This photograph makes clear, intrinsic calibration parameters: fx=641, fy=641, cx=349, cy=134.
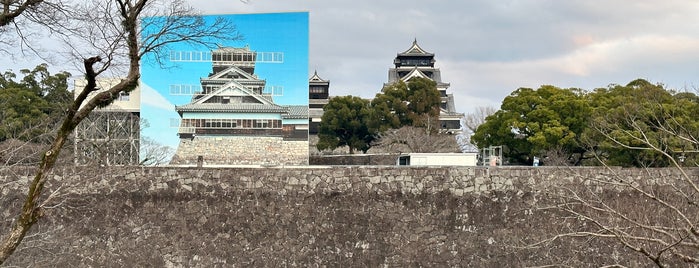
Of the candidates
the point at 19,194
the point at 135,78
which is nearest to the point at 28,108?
the point at 19,194

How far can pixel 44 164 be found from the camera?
4.45 m

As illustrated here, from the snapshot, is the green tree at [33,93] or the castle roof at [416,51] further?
the castle roof at [416,51]

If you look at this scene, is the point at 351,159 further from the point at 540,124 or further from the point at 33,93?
the point at 33,93

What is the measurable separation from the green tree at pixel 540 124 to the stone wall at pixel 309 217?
13.3 metres

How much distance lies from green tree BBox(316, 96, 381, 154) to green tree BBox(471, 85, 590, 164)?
7.44 meters

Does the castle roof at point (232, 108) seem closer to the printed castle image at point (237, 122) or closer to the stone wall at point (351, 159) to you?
the printed castle image at point (237, 122)

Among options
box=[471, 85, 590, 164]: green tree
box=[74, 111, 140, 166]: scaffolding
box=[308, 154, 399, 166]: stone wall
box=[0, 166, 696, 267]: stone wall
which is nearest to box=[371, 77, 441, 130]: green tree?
box=[308, 154, 399, 166]: stone wall

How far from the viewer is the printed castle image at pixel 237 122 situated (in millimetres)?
25453

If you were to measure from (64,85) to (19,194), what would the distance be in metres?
18.4

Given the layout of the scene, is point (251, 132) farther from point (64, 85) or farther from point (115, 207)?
Answer: point (115, 207)

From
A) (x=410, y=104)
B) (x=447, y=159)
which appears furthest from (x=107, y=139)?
(x=410, y=104)

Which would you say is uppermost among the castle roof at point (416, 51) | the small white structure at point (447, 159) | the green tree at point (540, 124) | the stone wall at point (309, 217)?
the castle roof at point (416, 51)

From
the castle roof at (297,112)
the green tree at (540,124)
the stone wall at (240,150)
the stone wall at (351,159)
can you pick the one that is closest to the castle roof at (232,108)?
the castle roof at (297,112)

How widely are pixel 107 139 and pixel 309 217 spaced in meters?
10.2
